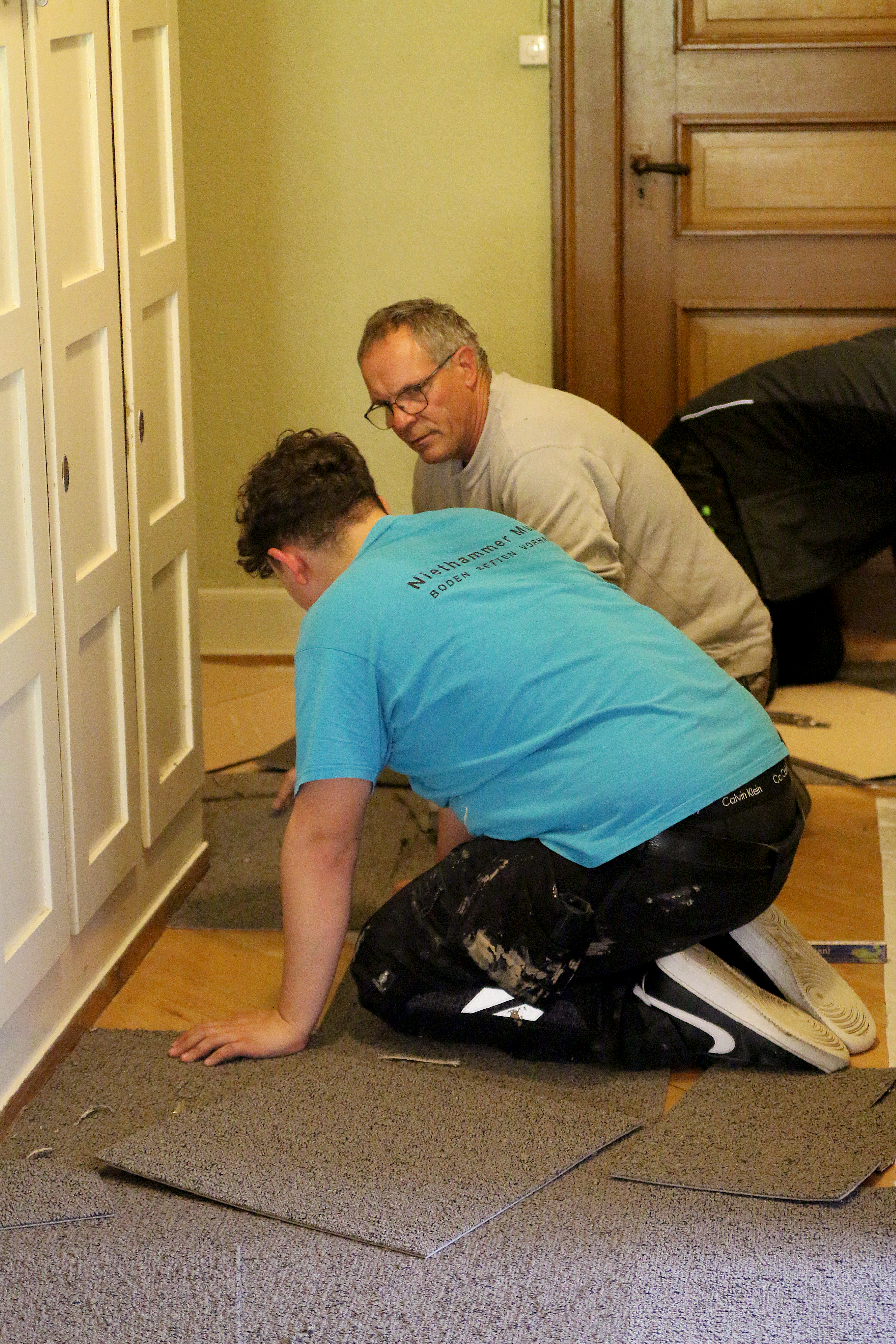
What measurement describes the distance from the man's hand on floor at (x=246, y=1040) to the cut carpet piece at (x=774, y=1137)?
49 centimetres

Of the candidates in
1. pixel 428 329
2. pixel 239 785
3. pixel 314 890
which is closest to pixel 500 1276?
pixel 314 890

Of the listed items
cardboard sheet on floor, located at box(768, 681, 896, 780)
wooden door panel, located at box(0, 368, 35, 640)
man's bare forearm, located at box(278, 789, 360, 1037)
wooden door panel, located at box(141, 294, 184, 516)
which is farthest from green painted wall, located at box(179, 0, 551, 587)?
man's bare forearm, located at box(278, 789, 360, 1037)

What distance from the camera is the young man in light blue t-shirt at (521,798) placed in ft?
6.00

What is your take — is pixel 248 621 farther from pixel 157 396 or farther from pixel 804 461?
pixel 157 396

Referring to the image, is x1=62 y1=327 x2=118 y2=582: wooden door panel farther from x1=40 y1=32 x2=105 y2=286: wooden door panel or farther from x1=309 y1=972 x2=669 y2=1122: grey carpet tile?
x1=309 y1=972 x2=669 y2=1122: grey carpet tile

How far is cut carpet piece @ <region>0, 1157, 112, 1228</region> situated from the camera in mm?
1668

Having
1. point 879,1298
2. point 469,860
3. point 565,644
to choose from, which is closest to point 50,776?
point 469,860

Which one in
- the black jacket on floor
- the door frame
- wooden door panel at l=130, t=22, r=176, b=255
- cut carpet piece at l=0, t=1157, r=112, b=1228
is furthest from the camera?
the door frame

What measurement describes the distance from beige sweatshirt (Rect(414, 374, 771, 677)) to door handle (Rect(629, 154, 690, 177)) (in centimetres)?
135

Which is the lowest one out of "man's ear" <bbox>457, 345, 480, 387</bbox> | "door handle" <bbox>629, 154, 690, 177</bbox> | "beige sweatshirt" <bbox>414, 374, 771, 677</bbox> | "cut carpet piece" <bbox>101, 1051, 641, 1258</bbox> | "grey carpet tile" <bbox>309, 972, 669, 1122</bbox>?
"grey carpet tile" <bbox>309, 972, 669, 1122</bbox>

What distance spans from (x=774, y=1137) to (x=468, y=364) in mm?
1314

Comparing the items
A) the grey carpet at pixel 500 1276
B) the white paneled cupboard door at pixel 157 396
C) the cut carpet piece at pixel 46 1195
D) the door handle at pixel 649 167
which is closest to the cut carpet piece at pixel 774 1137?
the grey carpet at pixel 500 1276

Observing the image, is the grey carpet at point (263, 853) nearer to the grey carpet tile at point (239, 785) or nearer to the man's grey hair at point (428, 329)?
the grey carpet tile at point (239, 785)

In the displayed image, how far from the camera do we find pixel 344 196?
3799 mm
